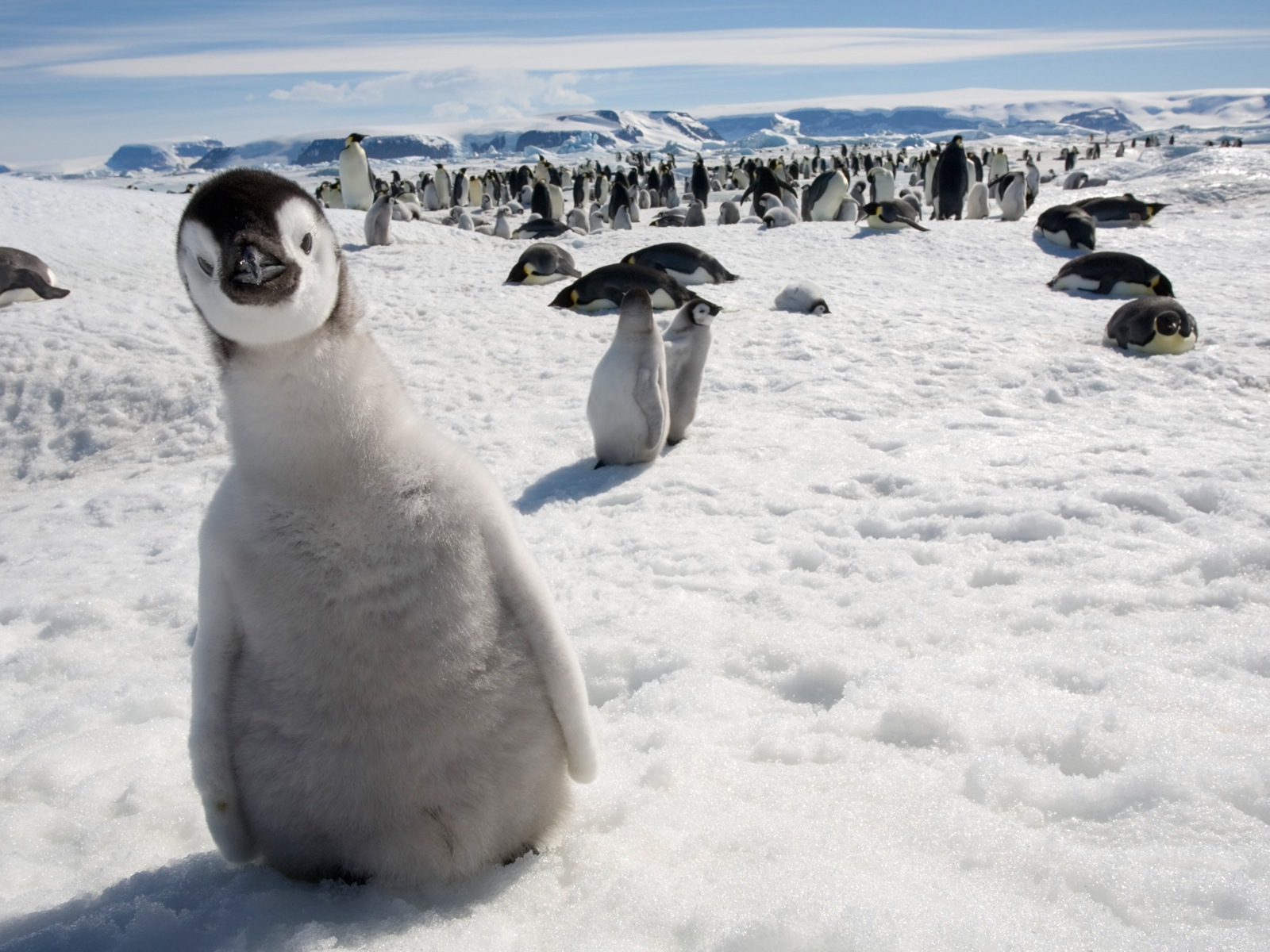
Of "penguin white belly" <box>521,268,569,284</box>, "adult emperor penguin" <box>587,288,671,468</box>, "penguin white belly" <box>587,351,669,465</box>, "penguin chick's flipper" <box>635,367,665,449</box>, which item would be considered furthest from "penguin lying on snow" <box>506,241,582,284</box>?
"penguin chick's flipper" <box>635,367,665,449</box>

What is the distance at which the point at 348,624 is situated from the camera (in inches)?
64.2

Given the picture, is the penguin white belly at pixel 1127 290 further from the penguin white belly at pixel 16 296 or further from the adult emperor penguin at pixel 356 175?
the adult emperor penguin at pixel 356 175

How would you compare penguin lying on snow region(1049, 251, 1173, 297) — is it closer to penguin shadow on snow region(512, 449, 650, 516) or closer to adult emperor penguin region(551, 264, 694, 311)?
adult emperor penguin region(551, 264, 694, 311)

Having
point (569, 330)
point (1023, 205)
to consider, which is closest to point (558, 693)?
point (569, 330)

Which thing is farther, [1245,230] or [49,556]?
[1245,230]

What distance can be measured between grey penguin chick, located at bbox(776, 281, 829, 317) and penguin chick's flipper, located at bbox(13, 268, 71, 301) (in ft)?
22.7

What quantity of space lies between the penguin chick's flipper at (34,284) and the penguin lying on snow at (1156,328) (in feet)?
31.3

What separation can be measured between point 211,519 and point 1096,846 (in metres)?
1.88

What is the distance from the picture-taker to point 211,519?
5.60 feet

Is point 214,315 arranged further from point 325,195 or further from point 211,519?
point 325,195

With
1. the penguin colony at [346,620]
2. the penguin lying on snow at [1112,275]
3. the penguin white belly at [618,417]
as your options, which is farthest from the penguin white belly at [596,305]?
the penguin colony at [346,620]

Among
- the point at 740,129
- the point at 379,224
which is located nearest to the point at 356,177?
the point at 379,224

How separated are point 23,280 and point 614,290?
5520 mm

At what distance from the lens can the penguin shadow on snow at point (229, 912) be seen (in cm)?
156
